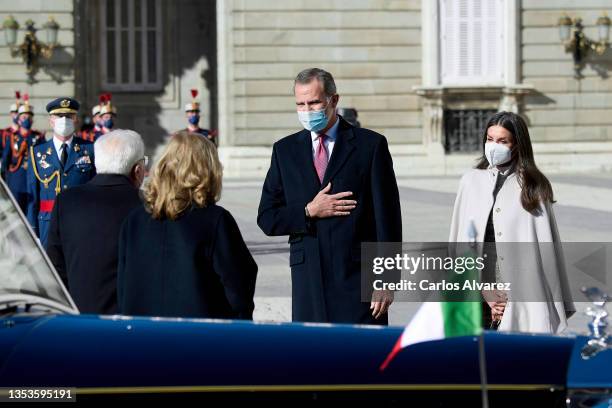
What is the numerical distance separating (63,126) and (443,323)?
825 cm

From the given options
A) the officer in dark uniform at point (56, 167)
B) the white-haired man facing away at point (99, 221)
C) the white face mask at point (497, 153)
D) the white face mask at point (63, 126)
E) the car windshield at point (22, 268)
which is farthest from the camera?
the white face mask at point (63, 126)

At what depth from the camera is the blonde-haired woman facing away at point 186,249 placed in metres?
4.84

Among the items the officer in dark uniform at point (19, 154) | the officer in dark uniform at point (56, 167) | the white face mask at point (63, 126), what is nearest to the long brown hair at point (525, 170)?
the officer in dark uniform at point (56, 167)

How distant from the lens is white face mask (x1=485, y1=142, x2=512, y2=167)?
6.10 m

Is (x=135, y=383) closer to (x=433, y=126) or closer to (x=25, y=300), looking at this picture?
(x=25, y=300)

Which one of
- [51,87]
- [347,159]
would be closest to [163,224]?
[347,159]

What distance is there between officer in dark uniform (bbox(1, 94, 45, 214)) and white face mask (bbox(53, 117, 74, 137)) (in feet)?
11.3

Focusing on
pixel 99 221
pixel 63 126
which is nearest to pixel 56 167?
pixel 63 126

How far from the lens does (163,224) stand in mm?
4918

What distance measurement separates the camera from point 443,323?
2781mm

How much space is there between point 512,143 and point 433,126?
24.3 metres

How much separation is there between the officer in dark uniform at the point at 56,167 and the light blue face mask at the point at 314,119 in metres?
4.78

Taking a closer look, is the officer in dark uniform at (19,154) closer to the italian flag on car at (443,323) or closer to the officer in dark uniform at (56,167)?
the officer in dark uniform at (56,167)

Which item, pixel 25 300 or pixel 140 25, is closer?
pixel 25 300
